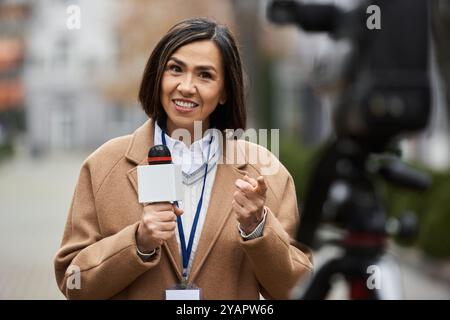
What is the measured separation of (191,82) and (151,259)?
15.8 inches

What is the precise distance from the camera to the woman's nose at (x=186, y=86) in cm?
180

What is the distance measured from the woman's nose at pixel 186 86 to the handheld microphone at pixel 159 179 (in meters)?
0.19

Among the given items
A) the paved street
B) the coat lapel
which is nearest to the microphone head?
the coat lapel

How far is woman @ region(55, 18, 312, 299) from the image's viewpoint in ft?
5.92

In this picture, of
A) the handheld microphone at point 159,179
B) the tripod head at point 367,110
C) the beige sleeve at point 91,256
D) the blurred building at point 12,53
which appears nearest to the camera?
the tripod head at point 367,110

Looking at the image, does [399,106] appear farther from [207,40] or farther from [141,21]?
[141,21]

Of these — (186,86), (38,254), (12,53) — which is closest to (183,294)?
(186,86)

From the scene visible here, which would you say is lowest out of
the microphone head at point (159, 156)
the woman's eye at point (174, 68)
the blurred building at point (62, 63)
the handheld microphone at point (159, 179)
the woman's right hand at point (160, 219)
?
the blurred building at point (62, 63)

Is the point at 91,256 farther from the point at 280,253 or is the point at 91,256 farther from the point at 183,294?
the point at 280,253

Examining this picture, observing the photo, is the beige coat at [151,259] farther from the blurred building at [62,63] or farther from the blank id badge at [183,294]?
the blurred building at [62,63]

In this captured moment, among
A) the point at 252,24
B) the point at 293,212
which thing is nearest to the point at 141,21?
the point at 252,24

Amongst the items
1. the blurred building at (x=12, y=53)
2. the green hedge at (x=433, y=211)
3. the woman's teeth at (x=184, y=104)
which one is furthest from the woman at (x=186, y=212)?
the blurred building at (x=12, y=53)

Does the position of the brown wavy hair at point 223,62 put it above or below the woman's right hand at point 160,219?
above
